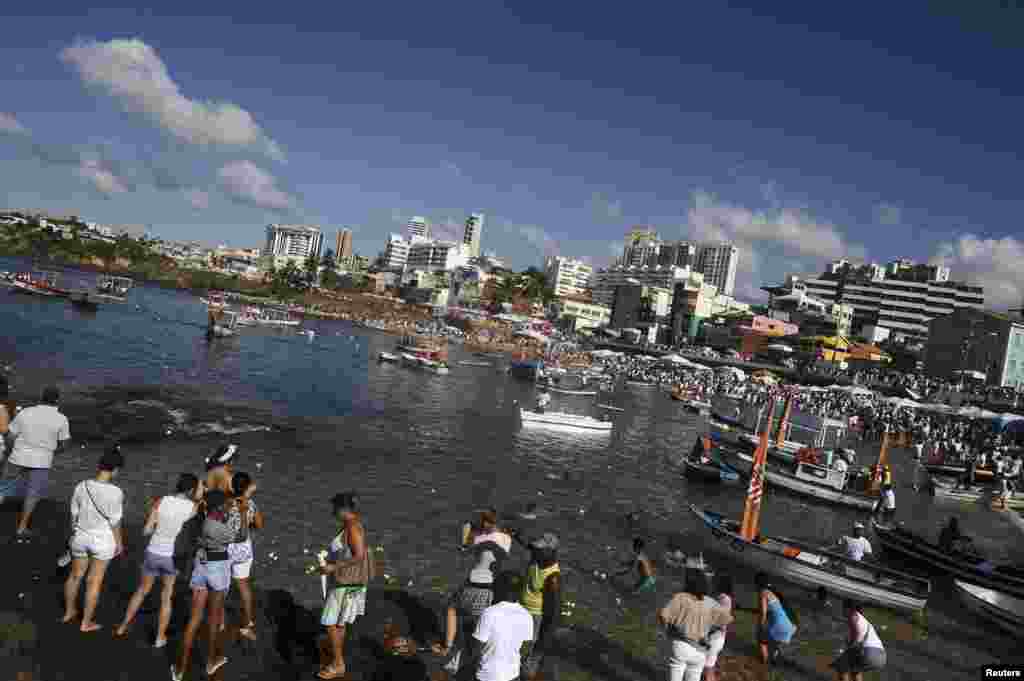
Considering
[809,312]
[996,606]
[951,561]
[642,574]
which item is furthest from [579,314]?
[642,574]

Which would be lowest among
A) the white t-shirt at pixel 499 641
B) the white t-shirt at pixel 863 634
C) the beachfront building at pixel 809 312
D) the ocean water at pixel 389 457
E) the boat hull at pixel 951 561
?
the ocean water at pixel 389 457

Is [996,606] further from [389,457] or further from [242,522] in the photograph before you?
[389,457]

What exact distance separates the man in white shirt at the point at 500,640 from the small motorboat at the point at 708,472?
24.6 metres

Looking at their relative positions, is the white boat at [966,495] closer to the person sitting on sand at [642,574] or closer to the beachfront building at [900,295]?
the person sitting on sand at [642,574]

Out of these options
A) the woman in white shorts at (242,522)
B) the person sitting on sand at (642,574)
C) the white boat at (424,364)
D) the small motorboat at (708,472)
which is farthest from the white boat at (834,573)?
the white boat at (424,364)

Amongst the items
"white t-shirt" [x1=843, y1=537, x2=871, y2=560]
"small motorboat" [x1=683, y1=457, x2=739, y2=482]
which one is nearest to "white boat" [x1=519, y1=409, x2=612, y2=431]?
"small motorboat" [x1=683, y1=457, x2=739, y2=482]

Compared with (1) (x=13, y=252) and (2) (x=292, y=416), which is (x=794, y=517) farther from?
(1) (x=13, y=252)

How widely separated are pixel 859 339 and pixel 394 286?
123110 mm

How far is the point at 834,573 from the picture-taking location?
15.6 metres

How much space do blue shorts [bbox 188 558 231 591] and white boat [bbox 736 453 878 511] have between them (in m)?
25.2

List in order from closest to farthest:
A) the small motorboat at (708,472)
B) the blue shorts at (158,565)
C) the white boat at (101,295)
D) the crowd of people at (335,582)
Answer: the crowd of people at (335,582) < the blue shorts at (158,565) < the small motorboat at (708,472) < the white boat at (101,295)

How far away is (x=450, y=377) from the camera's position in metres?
57.8

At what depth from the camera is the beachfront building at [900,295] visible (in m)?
124

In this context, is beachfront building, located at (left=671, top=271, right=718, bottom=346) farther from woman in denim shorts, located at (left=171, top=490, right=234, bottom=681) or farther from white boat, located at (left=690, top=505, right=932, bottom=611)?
woman in denim shorts, located at (left=171, top=490, right=234, bottom=681)
